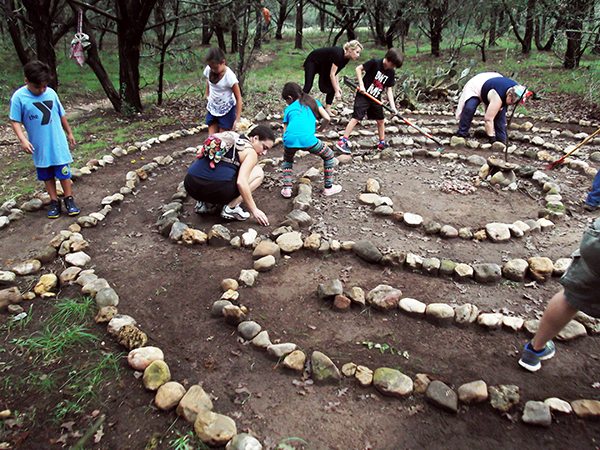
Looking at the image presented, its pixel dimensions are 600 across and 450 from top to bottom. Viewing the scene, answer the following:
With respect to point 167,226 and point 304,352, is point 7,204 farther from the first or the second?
point 304,352

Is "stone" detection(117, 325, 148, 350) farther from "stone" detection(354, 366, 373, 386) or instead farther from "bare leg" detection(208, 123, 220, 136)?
"bare leg" detection(208, 123, 220, 136)

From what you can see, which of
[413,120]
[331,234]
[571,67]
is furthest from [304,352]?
[571,67]

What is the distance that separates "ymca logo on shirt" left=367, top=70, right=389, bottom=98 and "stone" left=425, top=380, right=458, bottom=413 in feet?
15.1

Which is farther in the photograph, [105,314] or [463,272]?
[463,272]

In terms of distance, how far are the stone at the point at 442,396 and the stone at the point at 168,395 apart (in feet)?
4.52

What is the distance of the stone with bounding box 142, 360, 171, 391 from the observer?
2.27 meters

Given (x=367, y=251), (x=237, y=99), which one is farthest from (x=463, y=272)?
(x=237, y=99)

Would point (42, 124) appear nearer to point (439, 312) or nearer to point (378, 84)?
point (439, 312)

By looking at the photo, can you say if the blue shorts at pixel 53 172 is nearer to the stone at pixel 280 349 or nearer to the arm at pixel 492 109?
the stone at pixel 280 349

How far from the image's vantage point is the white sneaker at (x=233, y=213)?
4031mm

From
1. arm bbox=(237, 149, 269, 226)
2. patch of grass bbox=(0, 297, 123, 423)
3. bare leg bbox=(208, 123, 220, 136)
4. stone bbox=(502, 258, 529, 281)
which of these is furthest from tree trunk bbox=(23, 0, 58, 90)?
stone bbox=(502, 258, 529, 281)

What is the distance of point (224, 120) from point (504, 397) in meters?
4.24

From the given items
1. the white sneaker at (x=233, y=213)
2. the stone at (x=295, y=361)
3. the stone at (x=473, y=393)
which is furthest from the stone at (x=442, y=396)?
the white sneaker at (x=233, y=213)

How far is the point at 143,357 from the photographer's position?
7.97 feet
